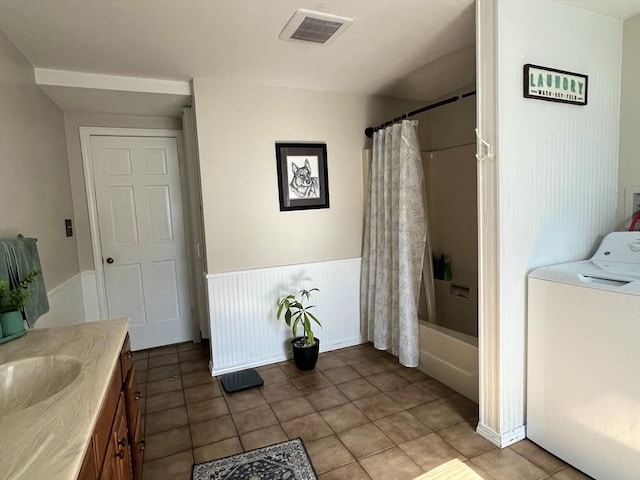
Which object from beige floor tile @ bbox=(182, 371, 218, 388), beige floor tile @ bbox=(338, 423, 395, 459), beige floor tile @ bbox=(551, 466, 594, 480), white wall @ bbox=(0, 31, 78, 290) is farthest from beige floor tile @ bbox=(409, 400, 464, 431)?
white wall @ bbox=(0, 31, 78, 290)

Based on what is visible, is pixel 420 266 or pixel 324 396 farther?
pixel 420 266

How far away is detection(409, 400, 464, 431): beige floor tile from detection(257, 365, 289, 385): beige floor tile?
1012mm

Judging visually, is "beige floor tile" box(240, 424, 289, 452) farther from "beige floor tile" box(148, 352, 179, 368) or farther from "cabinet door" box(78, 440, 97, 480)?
"beige floor tile" box(148, 352, 179, 368)

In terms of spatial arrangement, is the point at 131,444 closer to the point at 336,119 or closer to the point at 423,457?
the point at 423,457

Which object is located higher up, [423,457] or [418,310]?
A: [418,310]

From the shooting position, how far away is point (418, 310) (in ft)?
9.23

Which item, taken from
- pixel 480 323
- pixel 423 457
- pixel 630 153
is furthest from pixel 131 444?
pixel 630 153

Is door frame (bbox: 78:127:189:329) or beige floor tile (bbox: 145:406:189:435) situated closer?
beige floor tile (bbox: 145:406:189:435)

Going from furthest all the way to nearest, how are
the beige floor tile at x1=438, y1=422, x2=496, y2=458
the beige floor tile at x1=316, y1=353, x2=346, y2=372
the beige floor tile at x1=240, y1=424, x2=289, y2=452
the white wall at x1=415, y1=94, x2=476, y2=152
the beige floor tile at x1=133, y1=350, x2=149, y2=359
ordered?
the beige floor tile at x1=133, y1=350, x2=149, y2=359, the white wall at x1=415, y1=94, x2=476, y2=152, the beige floor tile at x1=316, y1=353, x2=346, y2=372, the beige floor tile at x1=240, y1=424, x2=289, y2=452, the beige floor tile at x1=438, y1=422, x2=496, y2=458

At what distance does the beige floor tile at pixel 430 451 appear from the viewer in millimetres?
1765

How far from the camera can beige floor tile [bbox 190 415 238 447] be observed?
2.02m

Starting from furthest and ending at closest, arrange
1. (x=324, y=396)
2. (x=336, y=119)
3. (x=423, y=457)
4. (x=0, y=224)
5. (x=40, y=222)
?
(x=336, y=119), (x=324, y=396), (x=40, y=222), (x=423, y=457), (x=0, y=224)

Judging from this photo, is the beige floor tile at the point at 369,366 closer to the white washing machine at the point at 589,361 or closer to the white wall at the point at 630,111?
the white washing machine at the point at 589,361

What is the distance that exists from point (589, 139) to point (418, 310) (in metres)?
1.58
